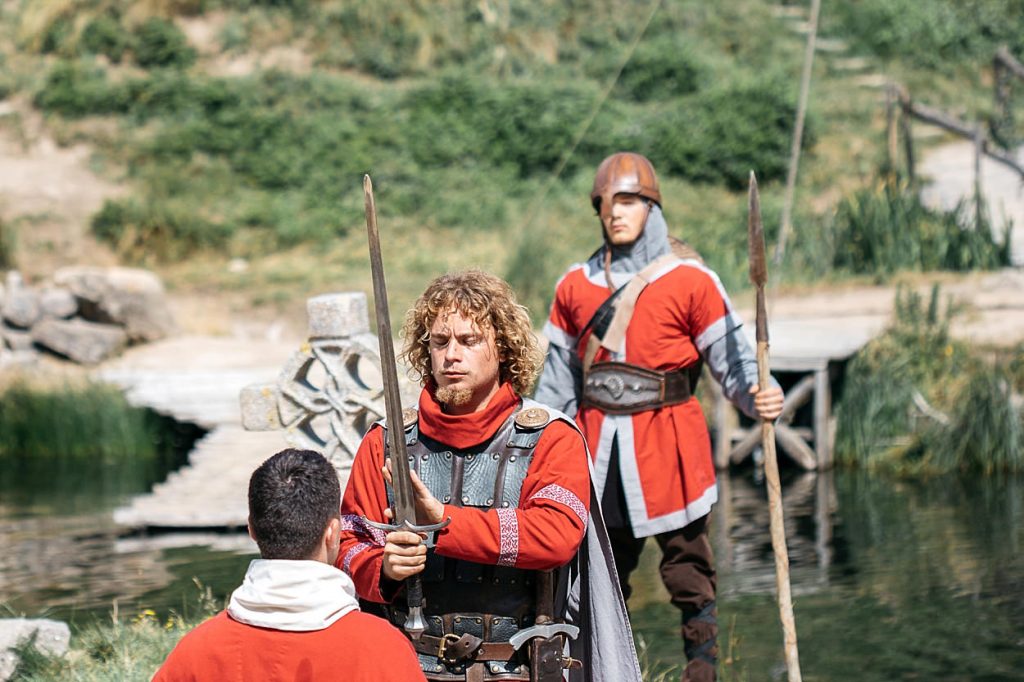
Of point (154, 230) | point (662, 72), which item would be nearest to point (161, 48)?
point (154, 230)

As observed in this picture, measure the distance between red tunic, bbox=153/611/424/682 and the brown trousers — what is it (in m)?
2.27

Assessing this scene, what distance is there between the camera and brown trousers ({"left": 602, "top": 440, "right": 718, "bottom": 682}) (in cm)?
484

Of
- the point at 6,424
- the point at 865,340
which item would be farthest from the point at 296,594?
the point at 6,424

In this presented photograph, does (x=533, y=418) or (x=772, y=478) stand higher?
(x=533, y=418)

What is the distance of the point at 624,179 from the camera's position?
4.93 meters

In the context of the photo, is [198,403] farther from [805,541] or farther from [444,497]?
[444,497]

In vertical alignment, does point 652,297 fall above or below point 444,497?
above

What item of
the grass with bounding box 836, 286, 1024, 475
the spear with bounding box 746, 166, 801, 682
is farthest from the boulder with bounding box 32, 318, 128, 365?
the spear with bounding box 746, 166, 801, 682

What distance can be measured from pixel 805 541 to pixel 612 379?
381 cm

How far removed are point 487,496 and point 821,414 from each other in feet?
24.1

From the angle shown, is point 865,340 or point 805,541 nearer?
point 805,541

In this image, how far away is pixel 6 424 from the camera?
1199 cm

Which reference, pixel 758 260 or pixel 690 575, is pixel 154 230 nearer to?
pixel 690 575

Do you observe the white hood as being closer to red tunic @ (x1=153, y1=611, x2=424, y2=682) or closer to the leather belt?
red tunic @ (x1=153, y1=611, x2=424, y2=682)
